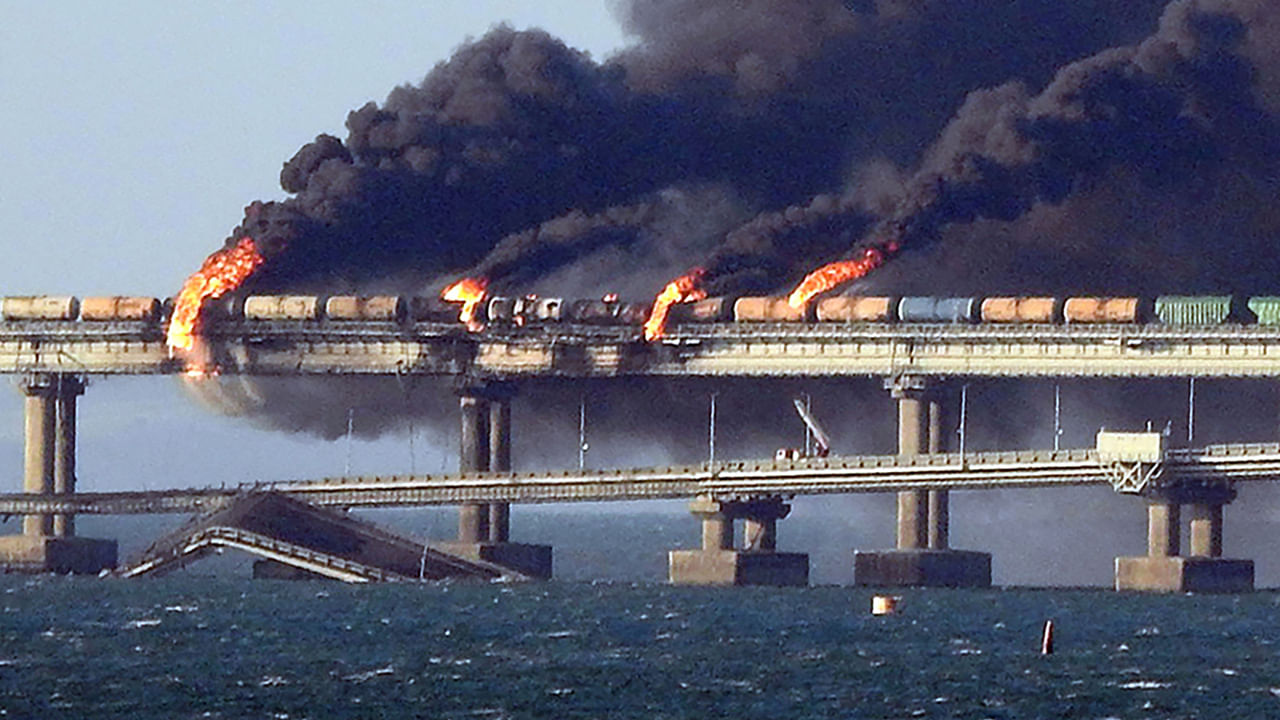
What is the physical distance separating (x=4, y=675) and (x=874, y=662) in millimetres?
35385

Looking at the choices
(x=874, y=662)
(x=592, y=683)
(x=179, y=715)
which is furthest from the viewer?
(x=874, y=662)


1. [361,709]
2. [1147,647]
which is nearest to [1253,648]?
[1147,647]

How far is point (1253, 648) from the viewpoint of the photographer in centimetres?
19175

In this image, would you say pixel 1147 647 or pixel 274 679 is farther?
pixel 1147 647

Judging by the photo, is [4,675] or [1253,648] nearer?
[4,675]

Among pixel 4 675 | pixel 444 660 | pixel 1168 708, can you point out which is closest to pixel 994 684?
pixel 1168 708

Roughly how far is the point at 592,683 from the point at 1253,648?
1375 inches

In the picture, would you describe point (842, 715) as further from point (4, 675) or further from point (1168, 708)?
point (4, 675)

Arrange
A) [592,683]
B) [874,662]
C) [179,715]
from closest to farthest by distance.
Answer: [179,715] < [592,683] < [874,662]

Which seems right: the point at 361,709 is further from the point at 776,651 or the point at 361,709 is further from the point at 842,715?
the point at 776,651

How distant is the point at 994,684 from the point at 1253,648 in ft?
78.5

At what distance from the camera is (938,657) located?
18500cm

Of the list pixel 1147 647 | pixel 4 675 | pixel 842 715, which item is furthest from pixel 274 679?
pixel 1147 647

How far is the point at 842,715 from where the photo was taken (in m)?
158
